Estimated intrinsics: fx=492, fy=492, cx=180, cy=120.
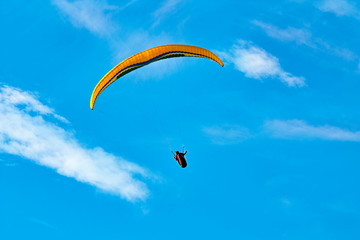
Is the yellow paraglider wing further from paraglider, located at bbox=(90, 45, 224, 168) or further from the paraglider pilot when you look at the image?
the paraglider pilot

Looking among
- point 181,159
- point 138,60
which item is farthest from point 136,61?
point 181,159

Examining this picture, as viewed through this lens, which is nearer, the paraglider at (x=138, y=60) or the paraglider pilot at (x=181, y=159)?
the paraglider at (x=138, y=60)

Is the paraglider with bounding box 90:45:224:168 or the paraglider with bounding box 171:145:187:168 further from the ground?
the paraglider with bounding box 90:45:224:168

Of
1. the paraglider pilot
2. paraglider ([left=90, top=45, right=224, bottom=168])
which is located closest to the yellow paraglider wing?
paraglider ([left=90, top=45, right=224, bottom=168])

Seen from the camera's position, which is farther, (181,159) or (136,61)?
(181,159)

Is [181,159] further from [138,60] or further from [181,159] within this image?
[138,60]

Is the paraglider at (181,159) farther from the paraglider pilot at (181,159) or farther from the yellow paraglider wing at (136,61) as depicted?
the yellow paraglider wing at (136,61)

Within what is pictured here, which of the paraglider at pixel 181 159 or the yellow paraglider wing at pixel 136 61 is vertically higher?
the yellow paraglider wing at pixel 136 61

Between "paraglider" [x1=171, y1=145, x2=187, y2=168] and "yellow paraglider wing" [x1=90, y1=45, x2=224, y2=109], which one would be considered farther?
"paraglider" [x1=171, y1=145, x2=187, y2=168]

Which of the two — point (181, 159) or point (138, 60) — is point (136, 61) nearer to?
point (138, 60)

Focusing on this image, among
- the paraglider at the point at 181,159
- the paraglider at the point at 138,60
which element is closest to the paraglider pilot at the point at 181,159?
the paraglider at the point at 181,159

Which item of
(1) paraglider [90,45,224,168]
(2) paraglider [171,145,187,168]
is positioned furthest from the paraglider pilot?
(1) paraglider [90,45,224,168]

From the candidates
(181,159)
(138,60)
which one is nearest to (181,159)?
(181,159)

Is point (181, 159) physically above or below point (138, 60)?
below
